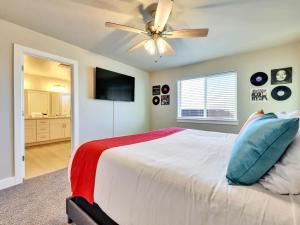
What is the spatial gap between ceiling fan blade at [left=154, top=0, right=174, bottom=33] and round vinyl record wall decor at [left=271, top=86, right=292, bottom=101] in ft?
8.25

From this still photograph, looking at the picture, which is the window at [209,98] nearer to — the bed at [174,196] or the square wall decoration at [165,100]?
the square wall decoration at [165,100]

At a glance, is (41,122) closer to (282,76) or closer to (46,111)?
(46,111)

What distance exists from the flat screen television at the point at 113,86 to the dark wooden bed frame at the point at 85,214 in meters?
2.27

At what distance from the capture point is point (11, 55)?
2211 millimetres

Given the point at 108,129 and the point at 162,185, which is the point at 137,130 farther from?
the point at 162,185

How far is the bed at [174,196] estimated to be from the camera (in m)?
0.64

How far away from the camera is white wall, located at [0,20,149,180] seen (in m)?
2.16

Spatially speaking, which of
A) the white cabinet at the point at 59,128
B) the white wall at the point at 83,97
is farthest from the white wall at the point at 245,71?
the white cabinet at the point at 59,128

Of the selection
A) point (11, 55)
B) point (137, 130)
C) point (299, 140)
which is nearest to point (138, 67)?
point (137, 130)

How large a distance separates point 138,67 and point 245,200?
4.03 meters

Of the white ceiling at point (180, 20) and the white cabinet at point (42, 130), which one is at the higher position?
the white ceiling at point (180, 20)

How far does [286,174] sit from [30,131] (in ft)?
18.2

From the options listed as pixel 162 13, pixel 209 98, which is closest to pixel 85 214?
pixel 162 13

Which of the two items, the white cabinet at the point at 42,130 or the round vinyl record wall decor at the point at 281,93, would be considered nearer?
the round vinyl record wall decor at the point at 281,93
